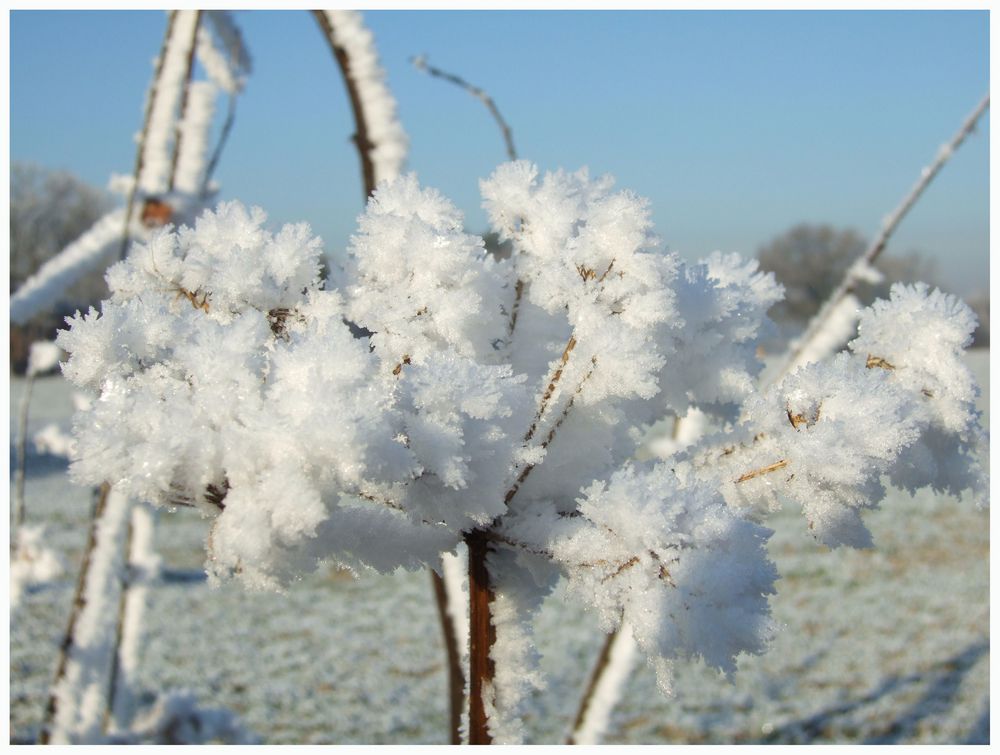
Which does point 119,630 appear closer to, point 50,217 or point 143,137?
point 143,137

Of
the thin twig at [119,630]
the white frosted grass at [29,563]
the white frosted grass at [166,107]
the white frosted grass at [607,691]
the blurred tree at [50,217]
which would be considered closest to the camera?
the white frosted grass at [607,691]

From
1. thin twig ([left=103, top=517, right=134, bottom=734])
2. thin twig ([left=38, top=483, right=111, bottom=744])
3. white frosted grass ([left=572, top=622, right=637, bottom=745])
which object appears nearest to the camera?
white frosted grass ([left=572, top=622, right=637, bottom=745])

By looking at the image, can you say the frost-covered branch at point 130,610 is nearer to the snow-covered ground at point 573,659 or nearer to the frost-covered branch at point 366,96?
the frost-covered branch at point 366,96

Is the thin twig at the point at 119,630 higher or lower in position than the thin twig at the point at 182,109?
lower

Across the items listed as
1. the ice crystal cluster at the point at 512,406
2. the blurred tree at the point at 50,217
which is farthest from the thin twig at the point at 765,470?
the blurred tree at the point at 50,217

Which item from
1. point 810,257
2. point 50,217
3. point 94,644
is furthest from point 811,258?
point 94,644

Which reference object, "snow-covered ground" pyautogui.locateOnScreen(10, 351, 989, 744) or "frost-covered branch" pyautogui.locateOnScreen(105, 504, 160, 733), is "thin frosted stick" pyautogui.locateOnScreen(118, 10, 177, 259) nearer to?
"frost-covered branch" pyautogui.locateOnScreen(105, 504, 160, 733)

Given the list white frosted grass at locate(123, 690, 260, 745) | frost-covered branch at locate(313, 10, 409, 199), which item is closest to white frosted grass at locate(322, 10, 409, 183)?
frost-covered branch at locate(313, 10, 409, 199)
